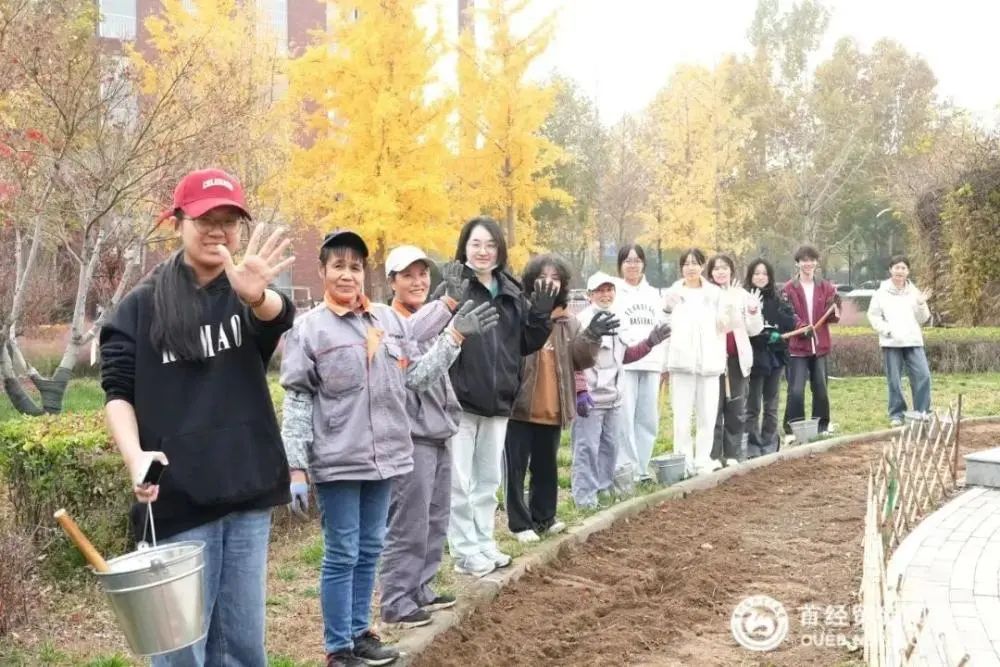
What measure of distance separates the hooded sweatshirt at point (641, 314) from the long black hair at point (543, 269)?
54.3 inches

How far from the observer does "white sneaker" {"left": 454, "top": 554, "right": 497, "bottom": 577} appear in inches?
195

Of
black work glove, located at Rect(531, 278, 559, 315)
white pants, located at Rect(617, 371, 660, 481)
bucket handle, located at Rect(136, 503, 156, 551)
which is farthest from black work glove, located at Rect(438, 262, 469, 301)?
white pants, located at Rect(617, 371, 660, 481)

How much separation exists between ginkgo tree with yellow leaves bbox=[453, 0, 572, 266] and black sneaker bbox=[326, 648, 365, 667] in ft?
63.3

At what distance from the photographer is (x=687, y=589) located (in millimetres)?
4918

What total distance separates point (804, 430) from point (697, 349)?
2.26 meters

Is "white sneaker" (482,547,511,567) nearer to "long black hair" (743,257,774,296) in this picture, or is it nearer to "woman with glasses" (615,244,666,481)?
"woman with glasses" (615,244,666,481)

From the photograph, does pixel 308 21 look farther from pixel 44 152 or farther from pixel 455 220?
pixel 44 152

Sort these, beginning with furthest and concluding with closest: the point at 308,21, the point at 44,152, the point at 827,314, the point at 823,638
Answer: the point at 308,21
the point at 827,314
the point at 44,152
the point at 823,638

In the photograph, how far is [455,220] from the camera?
22422mm

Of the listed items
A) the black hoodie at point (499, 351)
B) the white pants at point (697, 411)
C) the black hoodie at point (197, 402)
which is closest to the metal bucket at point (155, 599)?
the black hoodie at point (197, 402)

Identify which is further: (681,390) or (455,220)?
(455,220)

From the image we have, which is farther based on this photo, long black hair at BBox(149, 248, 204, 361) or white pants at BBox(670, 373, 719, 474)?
white pants at BBox(670, 373, 719, 474)

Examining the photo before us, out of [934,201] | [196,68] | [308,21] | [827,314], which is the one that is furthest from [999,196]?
[308,21]

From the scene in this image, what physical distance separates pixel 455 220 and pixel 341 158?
3.08 meters
